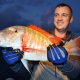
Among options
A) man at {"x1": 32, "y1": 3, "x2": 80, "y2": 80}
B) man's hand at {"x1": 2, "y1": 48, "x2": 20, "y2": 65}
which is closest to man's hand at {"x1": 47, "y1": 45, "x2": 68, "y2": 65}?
man at {"x1": 32, "y1": 3, "x2": 80, "y2": 80}

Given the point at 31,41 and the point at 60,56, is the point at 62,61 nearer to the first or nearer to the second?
the point at 60,56

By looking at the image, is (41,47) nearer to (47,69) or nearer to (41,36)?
(41,36)

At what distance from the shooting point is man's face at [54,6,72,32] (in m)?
2.84

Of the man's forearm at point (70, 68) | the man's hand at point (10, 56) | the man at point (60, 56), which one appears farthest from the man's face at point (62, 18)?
the man's hand at point (10, 56)

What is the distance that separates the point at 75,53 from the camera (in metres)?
2.36

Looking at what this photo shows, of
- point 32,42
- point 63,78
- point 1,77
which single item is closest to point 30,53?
point 32,42

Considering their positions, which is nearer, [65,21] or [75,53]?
[75,53]

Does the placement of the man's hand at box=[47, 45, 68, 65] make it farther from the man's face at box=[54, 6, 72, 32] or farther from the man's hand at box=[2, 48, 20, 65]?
the man's face at box=[54, 6, 72, 32]

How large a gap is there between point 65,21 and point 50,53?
0.54 meters

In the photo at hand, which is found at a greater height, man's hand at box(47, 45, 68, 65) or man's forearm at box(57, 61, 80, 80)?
man's hand at box(47, 45, 68, 65)

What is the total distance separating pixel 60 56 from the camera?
8.04ft

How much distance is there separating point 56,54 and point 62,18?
1.72 feet

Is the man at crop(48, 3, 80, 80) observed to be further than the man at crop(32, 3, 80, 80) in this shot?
Yes

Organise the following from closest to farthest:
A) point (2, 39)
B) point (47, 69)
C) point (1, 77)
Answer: point (2, 39), point (47, 69), point (1, 77)
